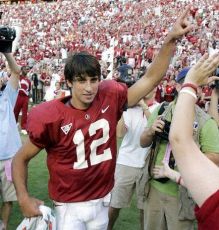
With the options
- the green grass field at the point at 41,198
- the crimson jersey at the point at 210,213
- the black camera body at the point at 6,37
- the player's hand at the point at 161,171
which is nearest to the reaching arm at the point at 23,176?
the player's hand at the point at 161,171

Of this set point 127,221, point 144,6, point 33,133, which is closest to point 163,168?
point 33,133

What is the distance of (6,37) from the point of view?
352 centimetres

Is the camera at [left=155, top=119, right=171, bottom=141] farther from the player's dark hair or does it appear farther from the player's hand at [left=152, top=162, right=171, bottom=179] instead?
the player's dark hair

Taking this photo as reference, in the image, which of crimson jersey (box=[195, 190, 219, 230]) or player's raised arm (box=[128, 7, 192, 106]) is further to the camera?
player's raised arm (box=[128, 7, 192, 106])

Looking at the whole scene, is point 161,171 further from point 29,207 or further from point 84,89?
point 29,207

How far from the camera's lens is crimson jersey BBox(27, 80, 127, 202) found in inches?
112

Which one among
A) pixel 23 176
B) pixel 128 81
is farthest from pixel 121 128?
pixel 23 176

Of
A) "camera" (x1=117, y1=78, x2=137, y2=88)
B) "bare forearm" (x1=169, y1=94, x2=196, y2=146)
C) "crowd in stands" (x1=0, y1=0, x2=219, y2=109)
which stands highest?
"bare forearm" (x1=169, y1=94, x2=196, y2=146)

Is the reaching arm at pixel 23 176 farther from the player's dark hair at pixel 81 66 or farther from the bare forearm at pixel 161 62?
the bare forearm at pixel 161 62

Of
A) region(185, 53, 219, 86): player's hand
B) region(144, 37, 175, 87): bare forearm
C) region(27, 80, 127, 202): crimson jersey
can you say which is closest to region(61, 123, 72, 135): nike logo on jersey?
region(27, 80, 127, 202): crimson jersey

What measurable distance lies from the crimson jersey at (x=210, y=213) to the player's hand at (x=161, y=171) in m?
1.57

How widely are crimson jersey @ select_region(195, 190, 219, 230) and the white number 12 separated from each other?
1.47m

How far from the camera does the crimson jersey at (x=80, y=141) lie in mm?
2834

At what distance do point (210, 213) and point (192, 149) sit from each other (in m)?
0.27
